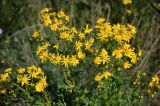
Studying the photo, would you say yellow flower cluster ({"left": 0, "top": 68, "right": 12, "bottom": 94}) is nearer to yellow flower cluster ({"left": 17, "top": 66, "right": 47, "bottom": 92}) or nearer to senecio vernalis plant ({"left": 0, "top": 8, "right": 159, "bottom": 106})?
senecio vernalis plant ({"left": 0, "top": 8, "right": 159, "bottom": 106})

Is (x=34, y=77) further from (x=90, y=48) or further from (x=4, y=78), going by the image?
(x=90, y=48)

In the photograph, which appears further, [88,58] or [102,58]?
[88,58]

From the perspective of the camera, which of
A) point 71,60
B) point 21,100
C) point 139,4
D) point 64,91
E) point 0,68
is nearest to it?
point 71,60

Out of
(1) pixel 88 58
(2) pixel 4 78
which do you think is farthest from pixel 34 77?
(1) pixel 88 58

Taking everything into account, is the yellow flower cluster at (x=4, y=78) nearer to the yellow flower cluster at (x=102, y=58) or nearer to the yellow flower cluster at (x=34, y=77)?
the yellow flower cluster at (x=34, y=77)

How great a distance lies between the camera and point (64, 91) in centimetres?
297

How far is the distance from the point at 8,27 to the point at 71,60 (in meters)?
2.18

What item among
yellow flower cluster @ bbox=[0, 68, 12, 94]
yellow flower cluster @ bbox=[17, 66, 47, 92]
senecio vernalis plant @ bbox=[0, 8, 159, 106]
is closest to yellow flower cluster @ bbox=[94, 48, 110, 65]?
senecio vernalis plant @ bbox=[0, 8, 159, 106]

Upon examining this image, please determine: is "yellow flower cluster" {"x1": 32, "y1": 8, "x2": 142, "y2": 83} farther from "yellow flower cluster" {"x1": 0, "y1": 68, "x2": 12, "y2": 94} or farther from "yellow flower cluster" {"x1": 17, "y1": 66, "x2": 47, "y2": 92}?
"yellow flower cluster" {"x1": 0, "y1": 68, "x2": 12, "y2": 94}

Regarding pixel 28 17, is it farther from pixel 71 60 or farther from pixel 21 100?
pixel 71 60

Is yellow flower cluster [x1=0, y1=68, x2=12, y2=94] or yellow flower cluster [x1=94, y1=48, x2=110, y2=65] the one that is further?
yellow flower cluster [x1=0, y1=68, x2=12, y2=94]

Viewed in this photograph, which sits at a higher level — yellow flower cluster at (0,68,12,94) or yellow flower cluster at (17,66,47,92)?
yellow flower cluster at (0,68,12,94)

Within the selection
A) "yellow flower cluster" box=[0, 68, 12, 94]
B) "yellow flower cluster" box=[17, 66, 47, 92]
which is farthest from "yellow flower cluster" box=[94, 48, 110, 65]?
"yellow flower cluster" box=[0, 68, 12, 94]

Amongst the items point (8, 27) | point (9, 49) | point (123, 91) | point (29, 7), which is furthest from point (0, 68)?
point (123, 91)
